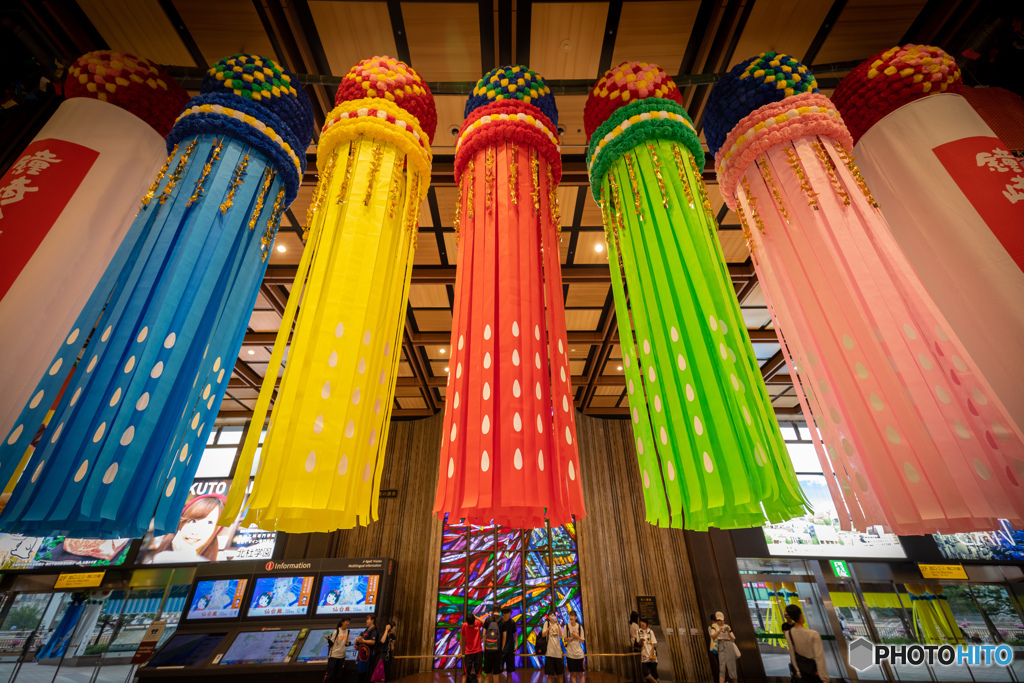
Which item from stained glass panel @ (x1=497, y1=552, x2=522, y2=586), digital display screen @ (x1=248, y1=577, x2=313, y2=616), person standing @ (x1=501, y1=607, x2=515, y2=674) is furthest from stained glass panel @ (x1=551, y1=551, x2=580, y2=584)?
digital display screen @ (x1=248, y1=577, x2=313, y2=616)

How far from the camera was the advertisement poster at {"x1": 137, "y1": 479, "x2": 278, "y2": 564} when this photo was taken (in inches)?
315

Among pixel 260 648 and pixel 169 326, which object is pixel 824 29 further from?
pixel 260 648

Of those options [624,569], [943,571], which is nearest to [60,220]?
[624,569]

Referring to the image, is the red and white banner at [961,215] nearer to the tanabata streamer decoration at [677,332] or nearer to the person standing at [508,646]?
the tanabata streamer decoration at [677,332]

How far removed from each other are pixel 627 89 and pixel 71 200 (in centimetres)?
196

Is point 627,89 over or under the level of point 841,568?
over

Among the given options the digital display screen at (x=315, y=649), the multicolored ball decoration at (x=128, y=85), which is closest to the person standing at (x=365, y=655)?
the digital display screen at (x=315, y=649)

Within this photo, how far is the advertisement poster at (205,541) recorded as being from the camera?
8000 millimetres

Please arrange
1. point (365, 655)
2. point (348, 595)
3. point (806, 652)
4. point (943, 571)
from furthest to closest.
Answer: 1. point (943, 571)
2. point (348, 595)
3. point (365, 655)
4. point (806, 652)

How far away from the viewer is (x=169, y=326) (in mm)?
1169

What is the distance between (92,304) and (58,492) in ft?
1.91

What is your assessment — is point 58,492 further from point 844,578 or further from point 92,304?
point 844,578

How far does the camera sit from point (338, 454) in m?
1.02

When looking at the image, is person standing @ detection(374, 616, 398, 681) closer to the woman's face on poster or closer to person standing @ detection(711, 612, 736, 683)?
person standing @ detection(711, 612, 736, 683)
